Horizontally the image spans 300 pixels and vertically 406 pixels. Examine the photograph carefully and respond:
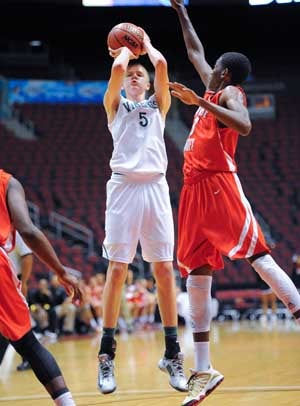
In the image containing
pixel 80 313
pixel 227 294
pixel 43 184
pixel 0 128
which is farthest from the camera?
pixel 0 128

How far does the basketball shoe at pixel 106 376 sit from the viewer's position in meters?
4.86

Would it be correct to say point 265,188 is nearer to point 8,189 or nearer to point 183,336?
point 183,336

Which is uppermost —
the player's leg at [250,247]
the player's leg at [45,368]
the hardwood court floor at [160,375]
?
the player's leg at [250,247]

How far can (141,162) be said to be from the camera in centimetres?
508

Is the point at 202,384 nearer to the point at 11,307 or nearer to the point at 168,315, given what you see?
the point at 168,315

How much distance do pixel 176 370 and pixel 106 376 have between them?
1.57 ft

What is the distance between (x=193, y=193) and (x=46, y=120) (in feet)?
60.9

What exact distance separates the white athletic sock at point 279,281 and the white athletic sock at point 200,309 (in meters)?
0.37

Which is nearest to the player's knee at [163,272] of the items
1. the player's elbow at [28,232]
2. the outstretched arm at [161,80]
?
the outstretched arm at [161,80]

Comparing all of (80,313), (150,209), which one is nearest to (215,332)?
(80,313)

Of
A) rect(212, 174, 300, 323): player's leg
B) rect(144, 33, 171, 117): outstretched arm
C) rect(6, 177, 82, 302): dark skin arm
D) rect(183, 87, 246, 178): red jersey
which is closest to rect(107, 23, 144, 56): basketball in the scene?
rect(144, 33, 171, 117): outstretched arm

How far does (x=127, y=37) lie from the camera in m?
5.34

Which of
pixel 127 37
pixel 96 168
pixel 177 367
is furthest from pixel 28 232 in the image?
pixel 96 168

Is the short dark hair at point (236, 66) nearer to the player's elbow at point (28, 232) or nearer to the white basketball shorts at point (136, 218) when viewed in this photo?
the white basketball shorts at point (136, 218)
